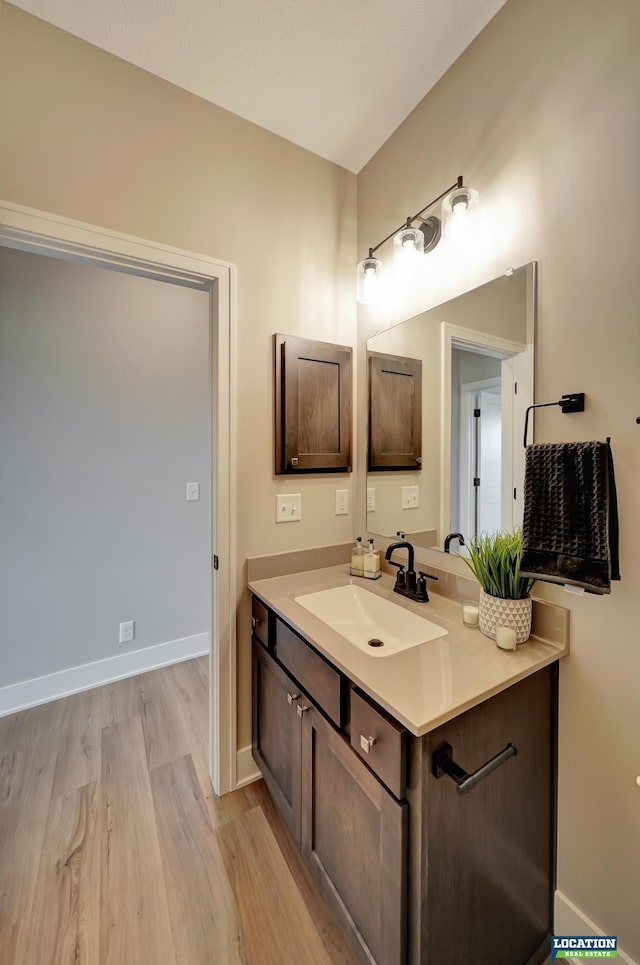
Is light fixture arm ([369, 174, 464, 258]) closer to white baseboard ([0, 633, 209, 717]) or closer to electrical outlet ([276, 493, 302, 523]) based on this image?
electrical outlet ([276, 493, 302, 523])

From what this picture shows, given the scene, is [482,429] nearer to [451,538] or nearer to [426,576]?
[451,538]

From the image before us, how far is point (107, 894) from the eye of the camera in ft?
3.90

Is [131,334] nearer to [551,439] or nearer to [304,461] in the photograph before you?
[304,461]

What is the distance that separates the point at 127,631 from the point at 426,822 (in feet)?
7.28

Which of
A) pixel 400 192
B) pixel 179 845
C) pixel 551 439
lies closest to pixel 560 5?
pixel 400 192

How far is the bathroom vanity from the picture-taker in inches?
30.5

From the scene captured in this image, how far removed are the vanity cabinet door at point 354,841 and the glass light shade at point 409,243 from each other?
162cm

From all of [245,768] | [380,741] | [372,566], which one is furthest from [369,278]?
[245,768]

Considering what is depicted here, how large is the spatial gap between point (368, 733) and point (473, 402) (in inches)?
41.0

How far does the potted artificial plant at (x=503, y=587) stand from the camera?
3.36 feet

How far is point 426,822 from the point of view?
0.75m

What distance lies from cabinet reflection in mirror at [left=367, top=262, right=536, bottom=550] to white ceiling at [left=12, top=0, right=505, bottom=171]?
84cm

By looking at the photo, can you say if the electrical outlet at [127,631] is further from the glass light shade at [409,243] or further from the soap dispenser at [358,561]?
the glass light shade at [409,243]

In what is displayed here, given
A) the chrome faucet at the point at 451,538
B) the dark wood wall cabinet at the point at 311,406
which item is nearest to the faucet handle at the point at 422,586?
the chrome faucet at the point at 451,538
